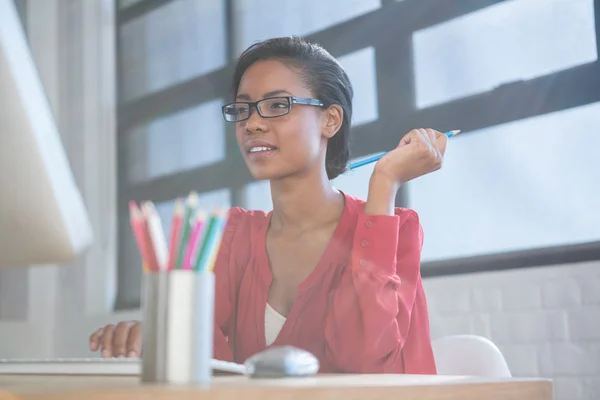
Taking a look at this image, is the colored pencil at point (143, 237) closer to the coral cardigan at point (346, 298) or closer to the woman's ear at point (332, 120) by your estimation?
the coral cardigan at point (346, 298)

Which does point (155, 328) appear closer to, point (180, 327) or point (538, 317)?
point (180, 327)

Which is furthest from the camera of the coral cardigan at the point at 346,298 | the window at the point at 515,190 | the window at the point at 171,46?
the window at the point at 171,46

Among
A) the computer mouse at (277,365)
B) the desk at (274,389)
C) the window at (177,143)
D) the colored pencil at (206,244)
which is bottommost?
the desk at (274,389)

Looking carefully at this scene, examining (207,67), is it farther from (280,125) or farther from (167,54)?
(280,125)

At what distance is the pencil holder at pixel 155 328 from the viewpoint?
1.58 feet

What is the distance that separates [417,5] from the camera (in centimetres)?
264

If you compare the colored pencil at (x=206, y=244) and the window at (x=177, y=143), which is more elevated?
the window at (x=177, y=143)

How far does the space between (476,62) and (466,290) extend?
759 millimetres

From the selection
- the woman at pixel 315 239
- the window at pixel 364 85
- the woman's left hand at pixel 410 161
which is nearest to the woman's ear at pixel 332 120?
the woman at pixel 315 239

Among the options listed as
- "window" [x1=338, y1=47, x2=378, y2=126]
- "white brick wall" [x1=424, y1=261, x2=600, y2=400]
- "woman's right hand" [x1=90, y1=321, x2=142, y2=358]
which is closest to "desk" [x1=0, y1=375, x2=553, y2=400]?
"woman's right hand" [x1=90, y1=321, x2=142, y2=358]

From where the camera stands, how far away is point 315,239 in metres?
1.36

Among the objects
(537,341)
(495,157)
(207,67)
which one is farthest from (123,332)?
(207,67)

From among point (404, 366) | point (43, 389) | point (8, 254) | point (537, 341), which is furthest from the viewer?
point (537, 341)

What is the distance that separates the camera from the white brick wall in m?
2.02
